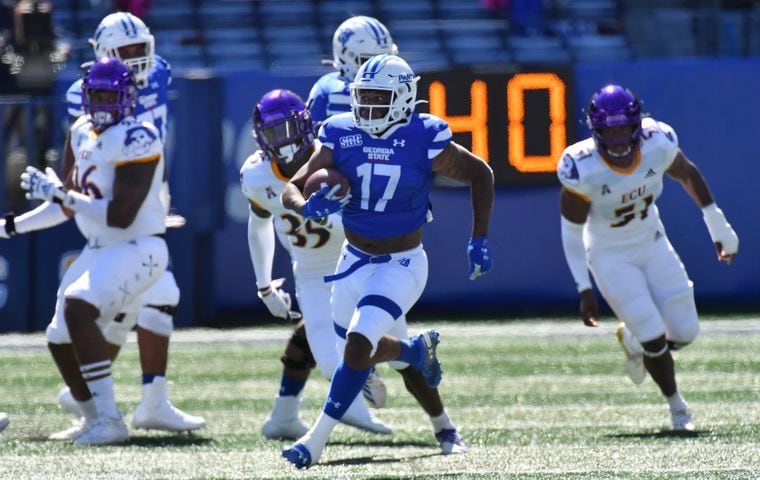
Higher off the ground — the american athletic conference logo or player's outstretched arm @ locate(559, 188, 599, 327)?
the american athletic conference logo

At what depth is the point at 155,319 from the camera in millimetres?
8289

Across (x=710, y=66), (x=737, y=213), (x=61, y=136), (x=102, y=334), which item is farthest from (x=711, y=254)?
(x=102, y=334)

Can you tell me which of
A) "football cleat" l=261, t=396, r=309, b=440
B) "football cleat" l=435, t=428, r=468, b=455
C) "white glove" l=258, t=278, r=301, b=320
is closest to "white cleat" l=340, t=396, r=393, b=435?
"football cleat" l=261, t=396, r=309, b=440

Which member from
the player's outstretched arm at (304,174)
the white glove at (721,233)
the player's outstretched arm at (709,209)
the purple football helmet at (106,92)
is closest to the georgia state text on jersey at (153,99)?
the purple football helmet at (106,92)

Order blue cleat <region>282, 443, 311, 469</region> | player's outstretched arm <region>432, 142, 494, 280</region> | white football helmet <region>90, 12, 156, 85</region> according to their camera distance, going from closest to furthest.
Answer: blue cleat <region>282, 443, 311, 469</region>, player's outstretched arm <region>432, 142, 494, 280</region>, white football helmet <region>90, 12, 156, 85</region>

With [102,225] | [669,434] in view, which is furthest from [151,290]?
[669,434]

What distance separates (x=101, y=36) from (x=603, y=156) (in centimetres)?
290

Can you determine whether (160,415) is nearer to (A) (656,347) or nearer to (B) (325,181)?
(B) (325,181)

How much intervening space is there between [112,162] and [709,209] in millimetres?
2830

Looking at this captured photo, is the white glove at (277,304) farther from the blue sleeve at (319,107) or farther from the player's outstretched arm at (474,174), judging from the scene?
the player's outstretched arm at (474,174)

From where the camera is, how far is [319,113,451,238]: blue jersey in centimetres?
681

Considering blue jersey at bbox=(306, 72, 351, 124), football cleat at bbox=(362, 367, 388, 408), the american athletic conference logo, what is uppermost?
the american athletic conference logo

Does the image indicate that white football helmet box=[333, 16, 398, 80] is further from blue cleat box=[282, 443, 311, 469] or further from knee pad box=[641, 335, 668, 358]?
blue cleat box=[282, 443, 311, 469]

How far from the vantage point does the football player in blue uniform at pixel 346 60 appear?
8.99 meters
